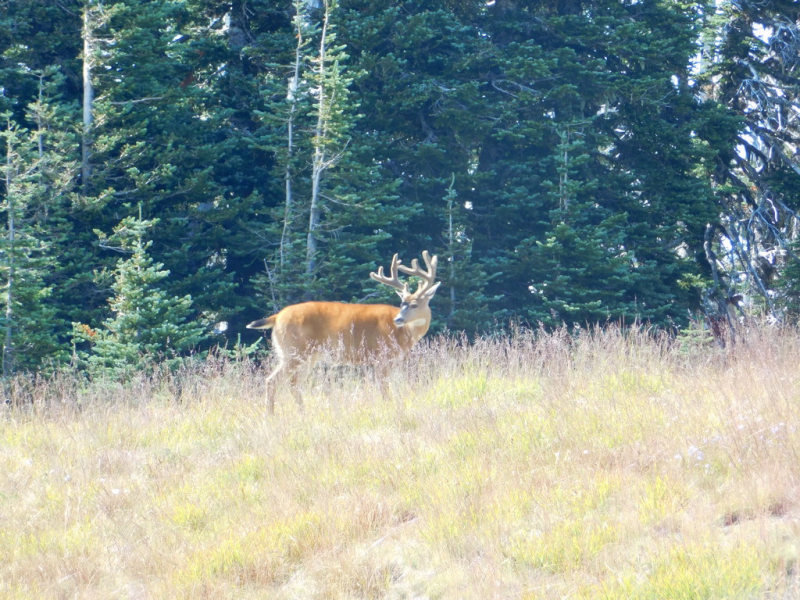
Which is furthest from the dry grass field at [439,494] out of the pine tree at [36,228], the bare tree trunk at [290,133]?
the bare tree trunk at [290,133]

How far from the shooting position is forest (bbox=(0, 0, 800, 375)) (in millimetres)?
15727

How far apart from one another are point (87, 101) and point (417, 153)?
636 centimetres

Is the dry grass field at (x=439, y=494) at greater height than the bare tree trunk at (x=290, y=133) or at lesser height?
lesser

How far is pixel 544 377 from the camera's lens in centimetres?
746

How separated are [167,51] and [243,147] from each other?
2.33 meters

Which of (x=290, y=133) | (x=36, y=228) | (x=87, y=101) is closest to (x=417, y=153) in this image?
(x=290, y=133)

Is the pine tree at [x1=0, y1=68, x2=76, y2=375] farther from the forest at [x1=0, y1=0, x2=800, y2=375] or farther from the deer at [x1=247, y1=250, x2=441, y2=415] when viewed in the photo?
the deer at [x1=247, y1=250, x2=441, y2=415]

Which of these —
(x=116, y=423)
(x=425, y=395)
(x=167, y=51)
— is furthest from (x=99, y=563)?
(x=167, y=51)

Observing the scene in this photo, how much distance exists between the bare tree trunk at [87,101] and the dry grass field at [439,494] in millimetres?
9026

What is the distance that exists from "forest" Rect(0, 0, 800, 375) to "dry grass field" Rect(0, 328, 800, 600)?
313 inches

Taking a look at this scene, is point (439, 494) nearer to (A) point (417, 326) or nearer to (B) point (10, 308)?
(A) point (417, 326)

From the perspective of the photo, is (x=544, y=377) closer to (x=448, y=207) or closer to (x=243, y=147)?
(x=448, y=207)

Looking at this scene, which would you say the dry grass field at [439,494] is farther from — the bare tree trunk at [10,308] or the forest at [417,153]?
the forest at [417,153]

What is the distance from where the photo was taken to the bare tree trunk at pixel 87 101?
15.5 metres
